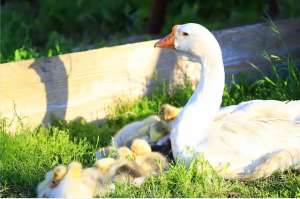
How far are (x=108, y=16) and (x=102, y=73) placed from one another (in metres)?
4.25

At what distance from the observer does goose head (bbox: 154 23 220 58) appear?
18.9ft

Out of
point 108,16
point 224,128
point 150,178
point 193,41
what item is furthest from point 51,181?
point 108,16

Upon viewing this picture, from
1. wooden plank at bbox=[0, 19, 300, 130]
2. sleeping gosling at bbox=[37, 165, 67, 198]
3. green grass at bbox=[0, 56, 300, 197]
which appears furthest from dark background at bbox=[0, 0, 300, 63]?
sleeping gosling at bbox=[37, 165, 67, 198]

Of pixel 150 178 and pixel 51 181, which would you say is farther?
pixel 150 178

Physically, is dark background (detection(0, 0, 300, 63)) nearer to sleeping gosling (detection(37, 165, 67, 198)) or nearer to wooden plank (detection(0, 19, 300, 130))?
wooden plank (detection(0, 19, 300, 130))

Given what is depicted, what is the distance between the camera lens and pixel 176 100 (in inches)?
295

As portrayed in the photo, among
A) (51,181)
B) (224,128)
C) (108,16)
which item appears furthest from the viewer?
(108,16)

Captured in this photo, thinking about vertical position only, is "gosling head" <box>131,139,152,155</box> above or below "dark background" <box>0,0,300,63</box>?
below

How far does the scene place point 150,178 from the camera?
5.36 m

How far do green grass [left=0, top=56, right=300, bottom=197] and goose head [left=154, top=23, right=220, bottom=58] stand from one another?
2.72ft

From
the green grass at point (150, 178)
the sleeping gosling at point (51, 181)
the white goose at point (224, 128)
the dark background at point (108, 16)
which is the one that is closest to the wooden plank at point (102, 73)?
the green grass at point (150, 178)

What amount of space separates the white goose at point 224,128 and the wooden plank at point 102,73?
52.9 inches

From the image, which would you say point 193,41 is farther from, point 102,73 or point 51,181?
point 102,73

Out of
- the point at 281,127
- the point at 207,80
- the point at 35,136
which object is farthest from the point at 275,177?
the point at 35,136
